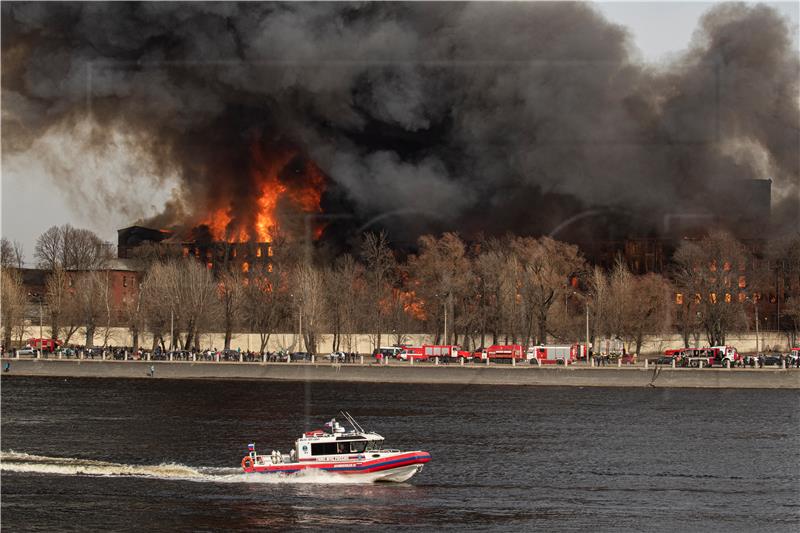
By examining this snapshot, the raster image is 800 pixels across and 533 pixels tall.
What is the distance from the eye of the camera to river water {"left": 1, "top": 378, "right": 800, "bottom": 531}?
4372cm

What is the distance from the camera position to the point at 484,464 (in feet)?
179

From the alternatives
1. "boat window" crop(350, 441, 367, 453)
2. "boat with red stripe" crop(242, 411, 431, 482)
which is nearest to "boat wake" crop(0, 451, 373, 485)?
"boat with red stripe" crop(242, 411, 431, 482)

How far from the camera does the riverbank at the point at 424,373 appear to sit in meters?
89.2

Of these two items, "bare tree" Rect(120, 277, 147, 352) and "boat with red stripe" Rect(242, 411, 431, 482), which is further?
"bare tree" Rect(120, 277, 147, 352)

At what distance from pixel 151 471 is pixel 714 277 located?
70329mm

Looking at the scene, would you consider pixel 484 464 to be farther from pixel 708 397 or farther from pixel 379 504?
pixel 708 397

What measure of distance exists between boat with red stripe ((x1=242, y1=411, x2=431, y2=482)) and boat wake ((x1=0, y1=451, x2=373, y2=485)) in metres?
0.24

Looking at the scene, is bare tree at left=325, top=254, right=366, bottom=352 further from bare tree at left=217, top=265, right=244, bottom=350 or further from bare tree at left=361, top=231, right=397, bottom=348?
bare tree at left=217, top=265, right=244, bottom=350

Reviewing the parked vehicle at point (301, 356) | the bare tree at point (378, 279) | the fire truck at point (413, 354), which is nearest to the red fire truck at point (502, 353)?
the fire truck at point (413, 354)

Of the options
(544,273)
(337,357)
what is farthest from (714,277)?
(337,357)

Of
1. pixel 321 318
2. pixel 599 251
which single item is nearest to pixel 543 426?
pixel 321 318

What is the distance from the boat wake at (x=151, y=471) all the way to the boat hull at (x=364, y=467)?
167 mm

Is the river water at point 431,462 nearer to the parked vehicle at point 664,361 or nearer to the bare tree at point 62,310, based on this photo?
the parked vehicle at point 664,361

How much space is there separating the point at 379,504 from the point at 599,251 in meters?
90.6
